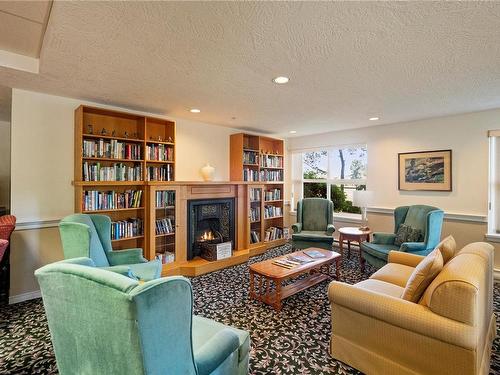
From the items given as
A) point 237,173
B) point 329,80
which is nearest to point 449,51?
point 329,80

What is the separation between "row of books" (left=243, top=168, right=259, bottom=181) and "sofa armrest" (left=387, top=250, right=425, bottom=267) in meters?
2.87

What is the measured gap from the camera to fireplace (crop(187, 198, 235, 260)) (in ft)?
13.7

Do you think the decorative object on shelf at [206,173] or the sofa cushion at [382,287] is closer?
the sofa cushion at [382,287]

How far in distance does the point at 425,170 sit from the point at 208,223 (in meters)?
3.71

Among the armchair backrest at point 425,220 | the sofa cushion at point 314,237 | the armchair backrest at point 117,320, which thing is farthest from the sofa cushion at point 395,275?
the armchair backrest at point 117,320

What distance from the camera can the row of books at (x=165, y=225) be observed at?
3854 millimetres

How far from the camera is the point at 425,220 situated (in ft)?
12.3

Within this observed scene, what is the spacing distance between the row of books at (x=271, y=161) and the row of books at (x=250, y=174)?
261mm

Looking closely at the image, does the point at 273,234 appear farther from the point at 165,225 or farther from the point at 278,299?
the point at 278,299

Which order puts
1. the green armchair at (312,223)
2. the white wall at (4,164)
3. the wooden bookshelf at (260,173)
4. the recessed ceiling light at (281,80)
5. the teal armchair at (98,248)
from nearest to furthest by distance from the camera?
the teal armchair at (98,248) → the recessed ceiling light at (281,80) → the green armchair at (312,223) → the white wall at (4,164) → the wooden bookshelf at (260,173)

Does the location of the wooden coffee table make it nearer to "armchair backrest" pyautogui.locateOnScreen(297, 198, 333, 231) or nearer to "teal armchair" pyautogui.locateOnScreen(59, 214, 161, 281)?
"teal armchair" pyautogui.locateOnScreen(59, 214, 161, 281)

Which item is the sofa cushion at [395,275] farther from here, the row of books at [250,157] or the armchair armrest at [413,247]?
the row of books at [250,157]

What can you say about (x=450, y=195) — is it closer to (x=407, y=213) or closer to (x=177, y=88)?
(x=407, y=213)

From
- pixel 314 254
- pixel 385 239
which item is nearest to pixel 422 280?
pixel 314 254
